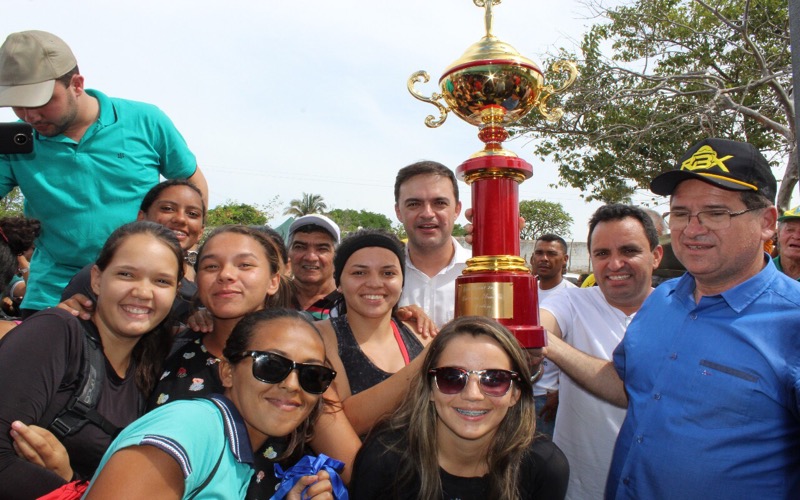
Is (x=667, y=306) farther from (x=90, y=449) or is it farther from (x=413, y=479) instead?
(x=90, y=449)

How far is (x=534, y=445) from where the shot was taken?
7.93 ft

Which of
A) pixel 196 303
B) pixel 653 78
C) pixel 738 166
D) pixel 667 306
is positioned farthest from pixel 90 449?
pixel 653 78

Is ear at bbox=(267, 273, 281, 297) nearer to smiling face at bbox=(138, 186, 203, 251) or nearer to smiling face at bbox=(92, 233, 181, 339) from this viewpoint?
smiling face at bbox=(92, 233, 181, 339)

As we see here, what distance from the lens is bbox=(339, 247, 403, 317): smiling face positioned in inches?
114

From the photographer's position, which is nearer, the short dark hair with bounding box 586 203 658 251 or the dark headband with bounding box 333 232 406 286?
the dark headband with bounding box 333 232 406 286

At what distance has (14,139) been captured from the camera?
8.61 feet

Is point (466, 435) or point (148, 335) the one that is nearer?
point (466, 435)

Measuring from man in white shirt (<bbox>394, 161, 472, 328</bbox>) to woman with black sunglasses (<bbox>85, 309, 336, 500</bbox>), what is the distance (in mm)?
1312

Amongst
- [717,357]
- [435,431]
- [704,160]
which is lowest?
[435,431]

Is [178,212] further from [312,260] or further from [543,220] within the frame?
[543,220]

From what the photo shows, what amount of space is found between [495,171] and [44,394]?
2.19 metres

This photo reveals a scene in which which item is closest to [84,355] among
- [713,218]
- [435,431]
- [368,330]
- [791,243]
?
[368,330]

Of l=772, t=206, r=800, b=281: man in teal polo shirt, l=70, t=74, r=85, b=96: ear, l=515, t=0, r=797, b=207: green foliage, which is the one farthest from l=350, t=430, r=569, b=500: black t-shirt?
l=515, t=0, r=797, b=207: green foliage

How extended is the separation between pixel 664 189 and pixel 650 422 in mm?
978
